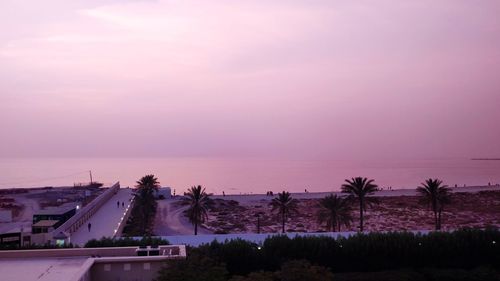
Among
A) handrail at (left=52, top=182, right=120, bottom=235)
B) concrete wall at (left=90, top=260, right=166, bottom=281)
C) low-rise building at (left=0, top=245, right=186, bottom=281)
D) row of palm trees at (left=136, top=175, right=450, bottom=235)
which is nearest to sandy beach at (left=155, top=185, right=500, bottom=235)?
row of palm trees at (left=136, top=175, right=450, bottom=235)

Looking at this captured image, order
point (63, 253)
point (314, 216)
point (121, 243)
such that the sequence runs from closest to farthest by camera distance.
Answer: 1. point (63, 253)
2. point (121, 243)
3. point (314, 216)

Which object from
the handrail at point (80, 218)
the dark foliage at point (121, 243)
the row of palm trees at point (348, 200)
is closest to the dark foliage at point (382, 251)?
the dark foliage at point (121, 243)

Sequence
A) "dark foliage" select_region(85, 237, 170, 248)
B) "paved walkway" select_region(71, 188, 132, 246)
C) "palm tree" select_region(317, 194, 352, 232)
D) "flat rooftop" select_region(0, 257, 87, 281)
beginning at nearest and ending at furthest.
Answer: "flat rooftop" select_region(0, 257, 87, 281) < "dark foliage" select_region(85, 237, 170, 248) < "paved walkway" select_region(71, 188, 132, 246) < "palm tree" select_region(317, 194, 352, 232)

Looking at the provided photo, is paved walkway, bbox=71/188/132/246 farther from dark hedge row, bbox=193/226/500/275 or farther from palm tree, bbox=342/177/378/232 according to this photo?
palm tree, bbox=342/177/378/232

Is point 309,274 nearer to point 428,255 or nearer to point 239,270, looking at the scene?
point 239,270

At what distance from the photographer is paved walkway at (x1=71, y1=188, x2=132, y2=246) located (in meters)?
33.8

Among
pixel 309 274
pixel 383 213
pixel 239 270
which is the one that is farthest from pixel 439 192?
pixel 309 274

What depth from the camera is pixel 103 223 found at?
1571 inches

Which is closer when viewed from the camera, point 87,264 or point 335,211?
point 87,264

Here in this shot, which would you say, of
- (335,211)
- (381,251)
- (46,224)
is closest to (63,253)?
(381,251)

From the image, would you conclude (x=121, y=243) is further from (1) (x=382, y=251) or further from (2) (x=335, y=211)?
(2) (x=335, y=211)

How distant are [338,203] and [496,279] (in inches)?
618

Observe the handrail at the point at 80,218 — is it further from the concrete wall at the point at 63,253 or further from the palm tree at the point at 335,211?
the palm tree at the point at 335,211

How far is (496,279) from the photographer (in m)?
22.8
